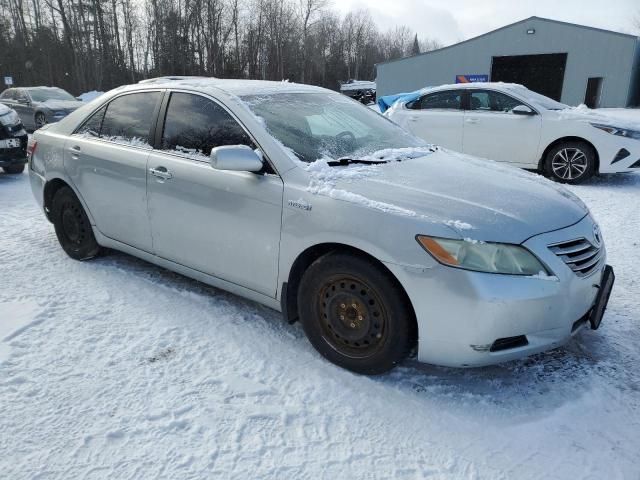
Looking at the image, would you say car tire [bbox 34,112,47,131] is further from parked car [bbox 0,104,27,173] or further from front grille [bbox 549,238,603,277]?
front grille [bbox 549,238,603,277]

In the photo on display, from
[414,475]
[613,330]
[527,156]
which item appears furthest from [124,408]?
[527,156]

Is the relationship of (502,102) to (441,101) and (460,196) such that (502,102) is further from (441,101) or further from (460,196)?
(460,196)

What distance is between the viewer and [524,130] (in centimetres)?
728

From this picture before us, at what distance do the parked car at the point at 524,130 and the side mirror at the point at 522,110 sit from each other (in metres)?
0.01

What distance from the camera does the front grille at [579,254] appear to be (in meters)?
2.39

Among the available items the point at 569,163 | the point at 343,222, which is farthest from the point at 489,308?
the point at 569,163

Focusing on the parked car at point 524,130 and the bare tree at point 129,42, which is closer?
the parked car at point 524,130

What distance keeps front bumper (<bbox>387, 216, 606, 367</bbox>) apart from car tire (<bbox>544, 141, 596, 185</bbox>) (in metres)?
5.32

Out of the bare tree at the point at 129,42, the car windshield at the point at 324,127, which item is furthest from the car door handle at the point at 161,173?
the bare tree at the point at 129,42

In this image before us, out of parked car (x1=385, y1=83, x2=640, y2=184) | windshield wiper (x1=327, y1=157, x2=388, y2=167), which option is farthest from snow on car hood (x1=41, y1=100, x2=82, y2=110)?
windshield wiper (x1=327, y1=157, x2=388, y2=167)

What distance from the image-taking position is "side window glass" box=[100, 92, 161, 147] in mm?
3547

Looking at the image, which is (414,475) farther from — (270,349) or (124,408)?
(124,408)

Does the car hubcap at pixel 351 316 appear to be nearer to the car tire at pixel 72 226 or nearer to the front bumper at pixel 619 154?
the car tire at pixel 72 226

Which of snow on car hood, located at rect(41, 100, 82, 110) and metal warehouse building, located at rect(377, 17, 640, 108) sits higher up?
metal warehouse building, located at rect(377, 17, 640, 108)
